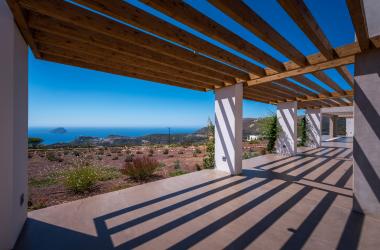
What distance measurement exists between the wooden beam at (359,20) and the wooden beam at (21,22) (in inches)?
139

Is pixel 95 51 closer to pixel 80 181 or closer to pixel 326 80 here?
pixel 80 181

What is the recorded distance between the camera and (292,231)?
2670 millimetres

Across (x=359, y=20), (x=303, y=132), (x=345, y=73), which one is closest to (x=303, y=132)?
(x=303, y=132)

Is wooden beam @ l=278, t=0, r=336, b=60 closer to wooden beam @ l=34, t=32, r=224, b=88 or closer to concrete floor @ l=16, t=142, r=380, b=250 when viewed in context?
wooden beam @ l=34, t=32, r=224, b=88

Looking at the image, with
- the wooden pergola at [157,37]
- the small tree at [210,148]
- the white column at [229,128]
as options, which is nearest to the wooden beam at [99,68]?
the wooden pergola at [157,37]

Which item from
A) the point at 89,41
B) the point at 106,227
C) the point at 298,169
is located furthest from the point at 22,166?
the point at 298,169

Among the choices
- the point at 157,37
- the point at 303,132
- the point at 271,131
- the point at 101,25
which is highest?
the point at 157,37

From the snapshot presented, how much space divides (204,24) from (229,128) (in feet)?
12.6

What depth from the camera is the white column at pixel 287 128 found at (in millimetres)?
9422

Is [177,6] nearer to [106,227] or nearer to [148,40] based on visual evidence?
[148,40]

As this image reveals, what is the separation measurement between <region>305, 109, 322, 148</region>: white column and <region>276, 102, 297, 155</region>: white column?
3766 millimetres

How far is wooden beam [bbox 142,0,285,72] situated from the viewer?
7.26ft

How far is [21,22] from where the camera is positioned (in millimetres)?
2371

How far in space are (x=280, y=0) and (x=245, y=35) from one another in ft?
4.70
